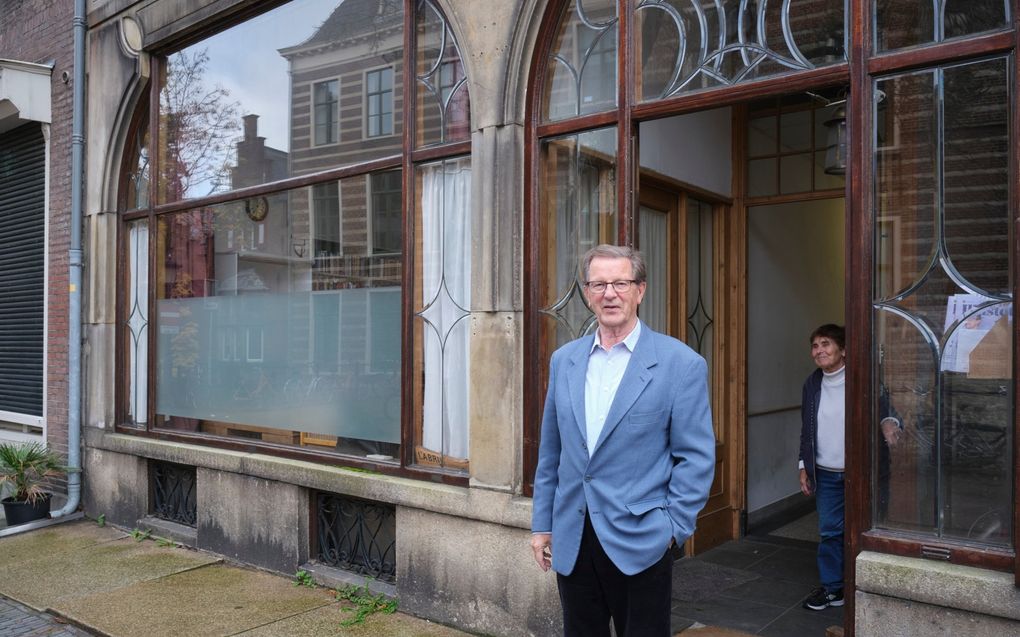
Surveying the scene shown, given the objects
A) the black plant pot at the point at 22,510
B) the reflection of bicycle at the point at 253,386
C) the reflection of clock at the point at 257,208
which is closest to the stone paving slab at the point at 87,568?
the black plant pot at the point at 22,510

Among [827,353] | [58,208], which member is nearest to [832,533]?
[827,353]

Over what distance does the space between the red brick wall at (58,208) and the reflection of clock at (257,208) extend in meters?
2.62

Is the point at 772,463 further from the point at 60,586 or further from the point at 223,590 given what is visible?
the point at 60,586

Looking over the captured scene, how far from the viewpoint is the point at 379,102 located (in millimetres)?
6023

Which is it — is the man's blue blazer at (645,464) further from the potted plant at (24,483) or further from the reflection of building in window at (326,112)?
the potted plant at (24,483)

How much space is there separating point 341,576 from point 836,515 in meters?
3.21

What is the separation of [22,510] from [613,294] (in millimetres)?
6986

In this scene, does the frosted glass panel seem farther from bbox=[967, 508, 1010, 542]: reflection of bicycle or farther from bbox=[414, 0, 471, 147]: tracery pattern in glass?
bbox=[967, 508, 1010, 542]: reflection of bicycle

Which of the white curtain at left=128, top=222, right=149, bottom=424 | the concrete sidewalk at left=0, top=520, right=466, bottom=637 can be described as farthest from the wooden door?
the white curtain at left=128, top=222, right=149, bottom=424

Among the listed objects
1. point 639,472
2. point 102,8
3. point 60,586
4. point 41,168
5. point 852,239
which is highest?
point 102,8

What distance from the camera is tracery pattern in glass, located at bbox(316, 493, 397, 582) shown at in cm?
582

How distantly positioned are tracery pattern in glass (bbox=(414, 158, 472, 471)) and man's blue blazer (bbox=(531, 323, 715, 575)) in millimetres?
2266

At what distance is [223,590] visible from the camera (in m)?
5.97

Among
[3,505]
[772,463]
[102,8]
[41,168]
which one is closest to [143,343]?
[3,505]
